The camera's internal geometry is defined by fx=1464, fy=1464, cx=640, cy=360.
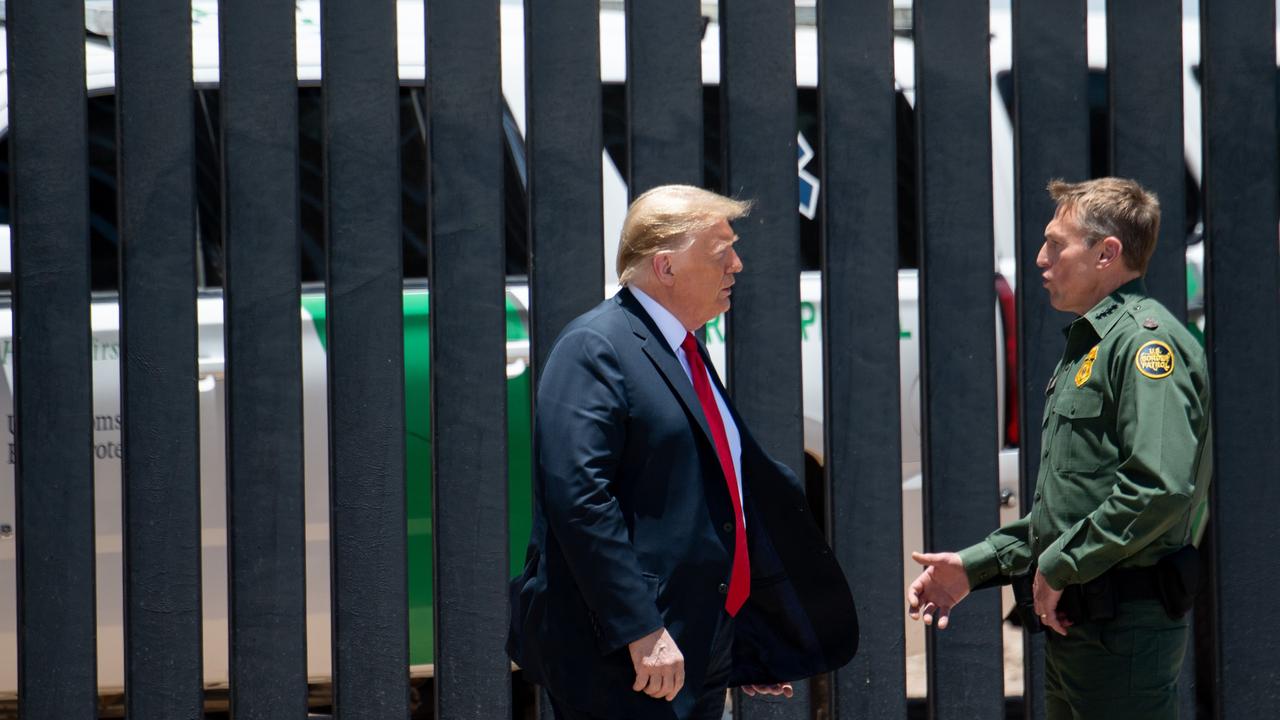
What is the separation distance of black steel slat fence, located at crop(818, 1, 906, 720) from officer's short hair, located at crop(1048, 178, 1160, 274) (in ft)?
2.21

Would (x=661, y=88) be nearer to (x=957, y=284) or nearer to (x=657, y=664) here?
(x=957, y=284)

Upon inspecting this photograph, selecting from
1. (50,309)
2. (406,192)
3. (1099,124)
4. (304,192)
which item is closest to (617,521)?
(50,309)

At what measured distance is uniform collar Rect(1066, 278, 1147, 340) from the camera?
9.44 ft

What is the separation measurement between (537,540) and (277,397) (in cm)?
101

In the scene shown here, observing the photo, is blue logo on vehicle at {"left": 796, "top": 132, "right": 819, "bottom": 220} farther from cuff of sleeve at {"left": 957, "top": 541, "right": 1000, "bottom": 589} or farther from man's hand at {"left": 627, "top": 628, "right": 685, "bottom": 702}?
man's hand at {"left": 627, "top": 628, "right": 685, "bottom": 702}

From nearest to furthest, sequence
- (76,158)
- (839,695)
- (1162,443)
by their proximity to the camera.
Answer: (1162,443) < (76,158) < (839,695)

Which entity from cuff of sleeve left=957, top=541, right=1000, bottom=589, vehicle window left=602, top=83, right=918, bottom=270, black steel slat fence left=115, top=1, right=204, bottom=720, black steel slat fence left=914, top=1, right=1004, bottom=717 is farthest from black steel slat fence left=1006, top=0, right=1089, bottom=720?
black steel slat fence left=115, top=1, right=204, bottom=720

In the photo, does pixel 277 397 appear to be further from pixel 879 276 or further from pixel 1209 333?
pixel 1209 333

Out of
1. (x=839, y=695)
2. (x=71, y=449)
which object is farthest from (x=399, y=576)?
(x=839, y=695)

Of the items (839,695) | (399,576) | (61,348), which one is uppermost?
(61,348)

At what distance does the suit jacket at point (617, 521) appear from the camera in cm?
252

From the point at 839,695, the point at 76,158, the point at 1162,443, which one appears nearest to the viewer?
the point at 1162,443

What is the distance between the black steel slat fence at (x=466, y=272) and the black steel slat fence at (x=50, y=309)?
0.81 meters

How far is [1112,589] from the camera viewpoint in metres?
2.81
